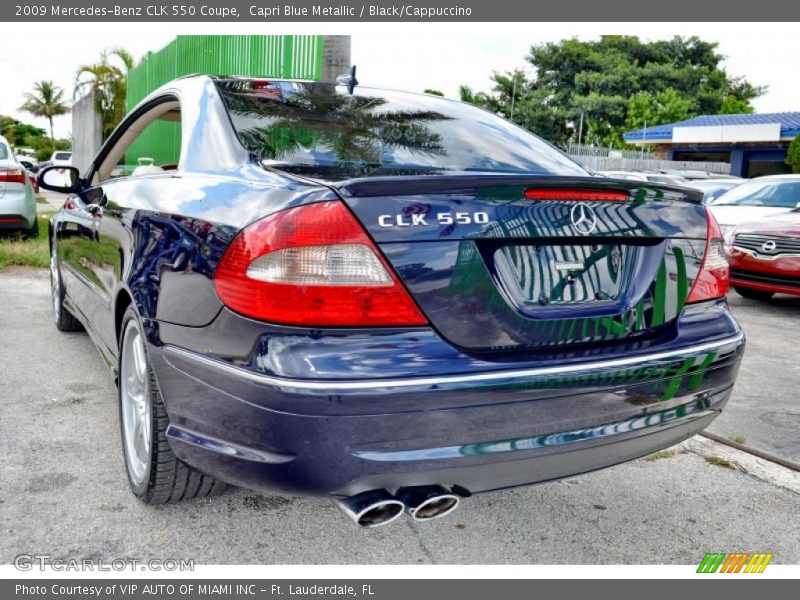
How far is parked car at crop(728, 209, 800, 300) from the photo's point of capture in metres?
6.91

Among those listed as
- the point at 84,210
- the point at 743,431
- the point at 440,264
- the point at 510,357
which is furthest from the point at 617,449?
the point at 84,210

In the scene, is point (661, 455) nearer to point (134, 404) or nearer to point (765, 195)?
point (134, 404)

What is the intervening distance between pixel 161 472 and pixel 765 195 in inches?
345

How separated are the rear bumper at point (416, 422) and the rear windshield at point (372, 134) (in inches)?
25.2

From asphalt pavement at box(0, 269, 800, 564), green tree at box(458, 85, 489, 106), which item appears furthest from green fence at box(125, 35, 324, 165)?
green tree at box(458, 85, 489, 106)

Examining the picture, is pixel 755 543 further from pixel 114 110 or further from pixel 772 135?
pixel 772 135

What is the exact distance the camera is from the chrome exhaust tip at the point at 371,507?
1.88 meters

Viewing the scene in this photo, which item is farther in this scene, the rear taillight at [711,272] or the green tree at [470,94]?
the green tree at [470,94]

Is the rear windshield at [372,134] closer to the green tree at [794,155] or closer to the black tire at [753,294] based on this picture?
the black tire at [753,294]

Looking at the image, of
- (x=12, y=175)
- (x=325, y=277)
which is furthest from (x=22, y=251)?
(x=325, y=277)

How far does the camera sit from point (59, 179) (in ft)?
14.3

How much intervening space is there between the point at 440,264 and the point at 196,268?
707 millimetres

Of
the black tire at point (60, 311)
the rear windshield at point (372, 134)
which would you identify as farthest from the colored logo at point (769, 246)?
the black tire at point (60, 311)

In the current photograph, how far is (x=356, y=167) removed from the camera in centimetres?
223
